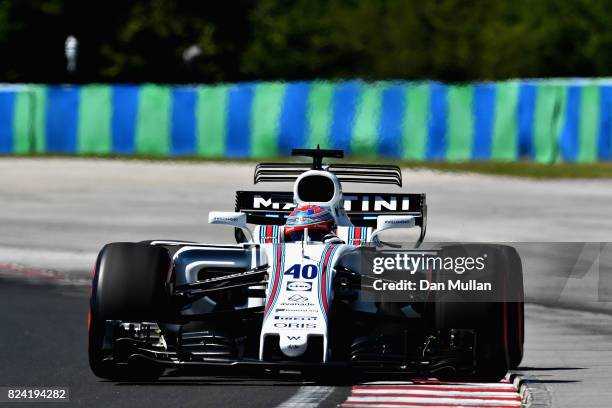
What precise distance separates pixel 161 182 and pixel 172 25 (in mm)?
16735

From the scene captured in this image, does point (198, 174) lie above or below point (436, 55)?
below

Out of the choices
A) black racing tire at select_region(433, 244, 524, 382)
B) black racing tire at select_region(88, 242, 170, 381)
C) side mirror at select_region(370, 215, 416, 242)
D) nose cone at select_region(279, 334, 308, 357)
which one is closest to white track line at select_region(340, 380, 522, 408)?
black racing tire at select_region(433, 244, 524, 382)

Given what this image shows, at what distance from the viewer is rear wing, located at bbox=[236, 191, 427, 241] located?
465 inches

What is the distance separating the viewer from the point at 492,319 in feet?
30.4

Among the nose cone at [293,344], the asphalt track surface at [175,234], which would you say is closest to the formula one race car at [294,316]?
the nose cone at [293,344]

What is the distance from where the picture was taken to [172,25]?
4456 cm

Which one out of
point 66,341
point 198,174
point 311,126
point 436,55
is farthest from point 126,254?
point 436,55

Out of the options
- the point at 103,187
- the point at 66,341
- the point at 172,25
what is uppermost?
the point at 172,25

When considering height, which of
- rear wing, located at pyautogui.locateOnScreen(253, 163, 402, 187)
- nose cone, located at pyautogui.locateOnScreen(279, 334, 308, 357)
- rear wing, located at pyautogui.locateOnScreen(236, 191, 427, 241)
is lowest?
nose cone, located at pyautogui.locateOnScreen(279, 334, 308, 357)

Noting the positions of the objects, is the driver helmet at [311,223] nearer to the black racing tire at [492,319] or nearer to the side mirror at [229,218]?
the side mirror at [229,218]

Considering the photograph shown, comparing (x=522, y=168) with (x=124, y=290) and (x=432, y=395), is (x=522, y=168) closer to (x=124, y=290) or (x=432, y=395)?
(x=432, y=395)

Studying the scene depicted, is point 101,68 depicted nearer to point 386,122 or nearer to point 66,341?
point 386,122

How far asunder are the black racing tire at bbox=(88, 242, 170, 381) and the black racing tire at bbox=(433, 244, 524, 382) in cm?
177

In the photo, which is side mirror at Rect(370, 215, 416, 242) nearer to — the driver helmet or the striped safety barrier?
the driver helmet
